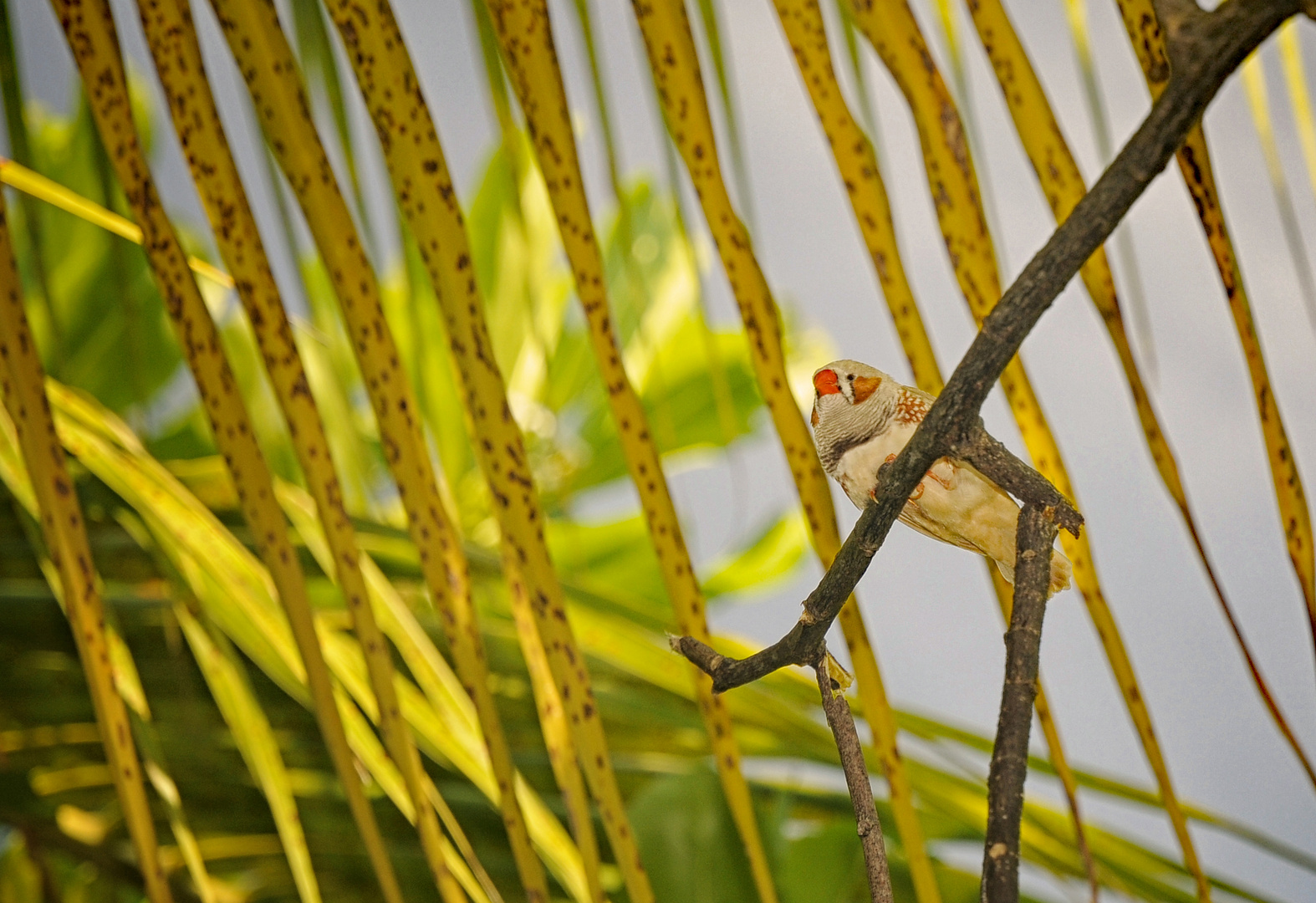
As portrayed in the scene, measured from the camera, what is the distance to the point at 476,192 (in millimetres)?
1511

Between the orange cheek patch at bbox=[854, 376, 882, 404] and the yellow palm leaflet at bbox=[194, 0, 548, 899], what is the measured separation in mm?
122

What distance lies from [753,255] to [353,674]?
27 cm

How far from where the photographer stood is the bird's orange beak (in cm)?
23

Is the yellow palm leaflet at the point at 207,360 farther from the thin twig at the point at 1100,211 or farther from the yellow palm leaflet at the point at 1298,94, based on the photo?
the yellow palm leaflet at the point at 1298,94

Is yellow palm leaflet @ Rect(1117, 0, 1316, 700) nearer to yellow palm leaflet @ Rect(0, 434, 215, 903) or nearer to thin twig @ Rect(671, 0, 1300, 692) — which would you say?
thin twig @ Rect(671, 0, 1300, 692)

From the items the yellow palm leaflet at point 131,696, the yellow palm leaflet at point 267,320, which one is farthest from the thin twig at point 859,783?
the yellow palm leaflet at point 131,696

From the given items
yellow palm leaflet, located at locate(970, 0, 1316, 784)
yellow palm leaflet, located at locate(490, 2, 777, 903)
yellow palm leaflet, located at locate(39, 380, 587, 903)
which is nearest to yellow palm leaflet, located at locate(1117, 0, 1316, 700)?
yellow palm leaflet, located at locate(970, 0, 1316, 784)

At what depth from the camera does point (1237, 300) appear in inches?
8.3

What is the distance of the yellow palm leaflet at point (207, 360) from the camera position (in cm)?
28

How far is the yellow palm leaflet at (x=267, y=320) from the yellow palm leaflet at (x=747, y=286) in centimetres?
12

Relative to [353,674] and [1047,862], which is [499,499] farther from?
[1047,862]

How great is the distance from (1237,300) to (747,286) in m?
0.11

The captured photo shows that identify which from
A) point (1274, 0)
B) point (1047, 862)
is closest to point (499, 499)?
point (1274, 0)

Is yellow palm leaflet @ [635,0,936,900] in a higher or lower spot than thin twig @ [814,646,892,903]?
higher
